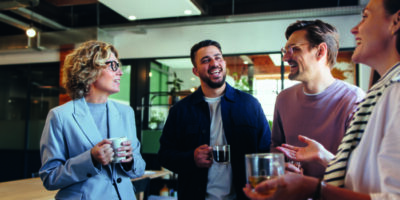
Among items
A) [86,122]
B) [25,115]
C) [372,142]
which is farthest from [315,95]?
[25,115]

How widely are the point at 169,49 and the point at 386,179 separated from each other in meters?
6.05

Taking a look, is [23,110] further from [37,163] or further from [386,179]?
[386,179]

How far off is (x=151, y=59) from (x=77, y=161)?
5.21 m

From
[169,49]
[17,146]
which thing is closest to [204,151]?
[169,49]

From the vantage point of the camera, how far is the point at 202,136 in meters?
2.25

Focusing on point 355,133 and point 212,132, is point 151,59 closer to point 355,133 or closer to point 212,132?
point 212,132

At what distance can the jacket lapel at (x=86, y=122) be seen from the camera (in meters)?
1.91

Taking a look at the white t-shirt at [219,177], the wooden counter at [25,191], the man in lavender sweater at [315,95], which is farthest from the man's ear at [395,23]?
the wooden counter at [25,191]

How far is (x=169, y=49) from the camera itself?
6691mm

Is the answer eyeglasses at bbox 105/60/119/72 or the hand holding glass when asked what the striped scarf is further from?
eyeglasses at bbox 105/60/119/72

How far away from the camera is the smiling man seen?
2.11 metres

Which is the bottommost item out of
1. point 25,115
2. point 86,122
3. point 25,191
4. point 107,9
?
point 25,191

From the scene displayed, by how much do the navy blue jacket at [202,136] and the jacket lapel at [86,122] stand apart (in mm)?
560

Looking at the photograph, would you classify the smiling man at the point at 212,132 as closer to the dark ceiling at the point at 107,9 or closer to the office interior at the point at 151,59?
the office interior at the point at 151,59
